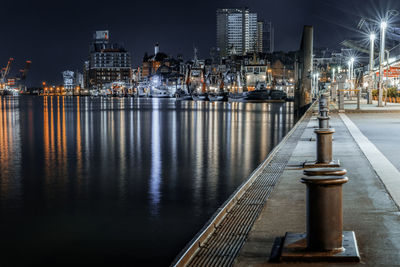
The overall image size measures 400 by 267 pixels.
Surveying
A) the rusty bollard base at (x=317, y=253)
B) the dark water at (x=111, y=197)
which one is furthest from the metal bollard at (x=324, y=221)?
the dark water at (x=111, y=197)

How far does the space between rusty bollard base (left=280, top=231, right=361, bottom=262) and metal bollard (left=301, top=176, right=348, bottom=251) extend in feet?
0.21

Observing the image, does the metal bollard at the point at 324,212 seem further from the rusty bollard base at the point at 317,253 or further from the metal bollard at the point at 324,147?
the metal bollard at the point at 324,147

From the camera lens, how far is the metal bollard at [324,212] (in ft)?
16.5

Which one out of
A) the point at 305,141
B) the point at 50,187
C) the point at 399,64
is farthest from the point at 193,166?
the point at 399,64

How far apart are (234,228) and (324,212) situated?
1837mm

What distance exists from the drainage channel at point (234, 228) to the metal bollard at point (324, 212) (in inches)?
35.4

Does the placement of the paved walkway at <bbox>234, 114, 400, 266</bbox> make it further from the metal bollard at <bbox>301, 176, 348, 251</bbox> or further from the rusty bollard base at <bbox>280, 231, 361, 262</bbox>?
the metal bollard at <bbox>301, 176, 348, 251</bbox>

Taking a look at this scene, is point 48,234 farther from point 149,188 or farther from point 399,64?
point 399,64

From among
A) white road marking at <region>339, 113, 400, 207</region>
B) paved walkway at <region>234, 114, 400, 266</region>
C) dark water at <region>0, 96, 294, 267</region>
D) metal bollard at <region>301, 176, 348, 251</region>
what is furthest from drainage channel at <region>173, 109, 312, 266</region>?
white road marking at <region>339, 113, 400, 207</region>

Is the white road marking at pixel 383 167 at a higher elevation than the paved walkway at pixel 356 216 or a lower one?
higher

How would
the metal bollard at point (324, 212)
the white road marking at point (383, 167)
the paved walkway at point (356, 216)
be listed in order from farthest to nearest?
the white road marking at point (383, 167) → the paved walkway at point (356, 216) → the metal bollard at point (324, 212)

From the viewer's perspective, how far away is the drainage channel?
18.4 feet

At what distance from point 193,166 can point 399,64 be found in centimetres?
5058

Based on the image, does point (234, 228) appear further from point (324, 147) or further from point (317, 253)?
point (324, 147)
